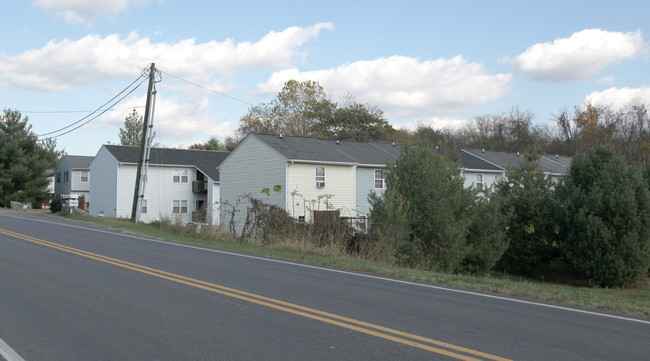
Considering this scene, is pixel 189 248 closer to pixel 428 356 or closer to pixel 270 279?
pixel 270 279

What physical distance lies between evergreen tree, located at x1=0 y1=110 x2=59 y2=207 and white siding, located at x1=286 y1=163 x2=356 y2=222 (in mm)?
35632

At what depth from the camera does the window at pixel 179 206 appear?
4922 cm

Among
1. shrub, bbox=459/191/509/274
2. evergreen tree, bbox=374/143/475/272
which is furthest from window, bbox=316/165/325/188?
shrub, bbox=459/191/509/274

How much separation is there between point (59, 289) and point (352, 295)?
498 centimetres

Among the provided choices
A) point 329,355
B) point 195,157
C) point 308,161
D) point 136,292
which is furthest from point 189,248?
point 195,157

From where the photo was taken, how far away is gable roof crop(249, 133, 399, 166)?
34.2 meters

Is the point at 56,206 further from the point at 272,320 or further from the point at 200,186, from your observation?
the point at 272,320

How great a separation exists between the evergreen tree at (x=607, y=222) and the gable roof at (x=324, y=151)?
13.9m

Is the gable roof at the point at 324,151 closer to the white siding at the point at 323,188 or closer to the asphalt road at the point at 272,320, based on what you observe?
the white siding at the point at 323,188

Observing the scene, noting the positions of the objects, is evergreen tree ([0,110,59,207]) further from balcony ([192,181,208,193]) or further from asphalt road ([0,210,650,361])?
asphalt road ([0,210,650,361])

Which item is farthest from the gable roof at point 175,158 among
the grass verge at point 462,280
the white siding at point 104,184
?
the grass verge at point 462,280

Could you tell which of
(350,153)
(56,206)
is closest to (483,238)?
(350,153)

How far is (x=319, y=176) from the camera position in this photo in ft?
113

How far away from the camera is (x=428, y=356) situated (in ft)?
19.3
